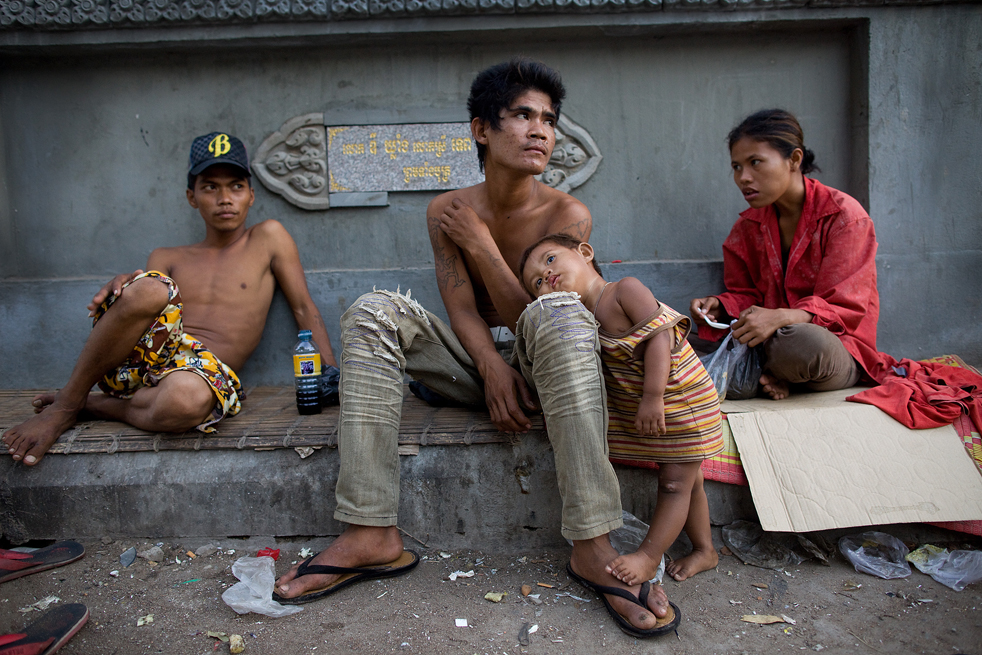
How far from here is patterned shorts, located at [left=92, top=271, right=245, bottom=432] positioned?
2.41m

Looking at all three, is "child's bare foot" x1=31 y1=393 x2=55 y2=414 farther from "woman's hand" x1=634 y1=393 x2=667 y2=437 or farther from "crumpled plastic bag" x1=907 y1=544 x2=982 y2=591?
"crumpled plastic bag" x1=907 y1=544 x2=982 y2=591

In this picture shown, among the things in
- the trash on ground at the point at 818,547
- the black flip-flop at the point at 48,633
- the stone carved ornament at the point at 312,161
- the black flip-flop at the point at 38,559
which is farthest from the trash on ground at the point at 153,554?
the trash on ground at the point at 818,547

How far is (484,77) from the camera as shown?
2.52 metres

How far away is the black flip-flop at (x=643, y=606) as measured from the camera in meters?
1.69

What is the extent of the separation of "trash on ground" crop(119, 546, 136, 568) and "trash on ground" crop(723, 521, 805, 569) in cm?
218

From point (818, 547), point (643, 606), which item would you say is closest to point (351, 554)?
point (643, 606)

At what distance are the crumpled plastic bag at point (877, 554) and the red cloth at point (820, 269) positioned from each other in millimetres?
760

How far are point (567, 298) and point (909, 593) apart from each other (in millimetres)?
1439

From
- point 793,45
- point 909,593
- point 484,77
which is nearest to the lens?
point 909,593

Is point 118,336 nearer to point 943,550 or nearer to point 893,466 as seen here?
point 893,466

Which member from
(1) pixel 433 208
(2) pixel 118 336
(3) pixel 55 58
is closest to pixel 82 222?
(3) pixel 55 58

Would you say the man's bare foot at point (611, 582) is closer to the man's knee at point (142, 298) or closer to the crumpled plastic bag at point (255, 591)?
the crumpled plastic bag at point (255, 591)

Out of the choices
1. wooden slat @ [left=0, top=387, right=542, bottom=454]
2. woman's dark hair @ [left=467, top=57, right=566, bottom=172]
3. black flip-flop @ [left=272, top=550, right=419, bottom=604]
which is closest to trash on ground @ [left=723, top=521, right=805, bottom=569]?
wooden slat @ [left=0, top=387, right=542, bottom=454]

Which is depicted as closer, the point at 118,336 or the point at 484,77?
the point at 118,336
